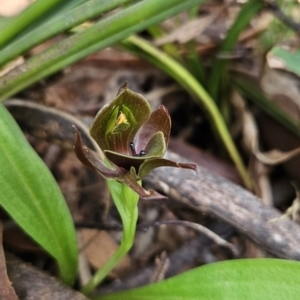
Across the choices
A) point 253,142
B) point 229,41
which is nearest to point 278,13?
point 229,41

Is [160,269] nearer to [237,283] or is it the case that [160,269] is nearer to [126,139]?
[237,283]

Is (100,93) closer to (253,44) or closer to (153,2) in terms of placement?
(253,44)

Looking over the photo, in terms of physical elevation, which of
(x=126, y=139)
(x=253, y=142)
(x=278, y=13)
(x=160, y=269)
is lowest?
(x=160, y=269)

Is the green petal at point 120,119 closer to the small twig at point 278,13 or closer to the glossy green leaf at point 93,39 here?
the glossy green leaf at point 93,39

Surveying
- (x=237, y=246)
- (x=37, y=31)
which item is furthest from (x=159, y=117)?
(x=237, y=246)

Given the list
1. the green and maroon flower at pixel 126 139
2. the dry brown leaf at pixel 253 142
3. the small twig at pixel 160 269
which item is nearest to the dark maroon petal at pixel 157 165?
the green and maroon flower at pixel 126 139

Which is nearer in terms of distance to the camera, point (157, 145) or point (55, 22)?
point (157, 145)

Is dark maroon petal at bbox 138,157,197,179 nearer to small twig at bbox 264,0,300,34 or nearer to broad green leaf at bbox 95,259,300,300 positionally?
broad green leaf at bbox 95,259,300,300

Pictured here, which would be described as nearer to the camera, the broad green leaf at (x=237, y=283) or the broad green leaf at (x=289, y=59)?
the broad green leaf at (x=237, y=283)
